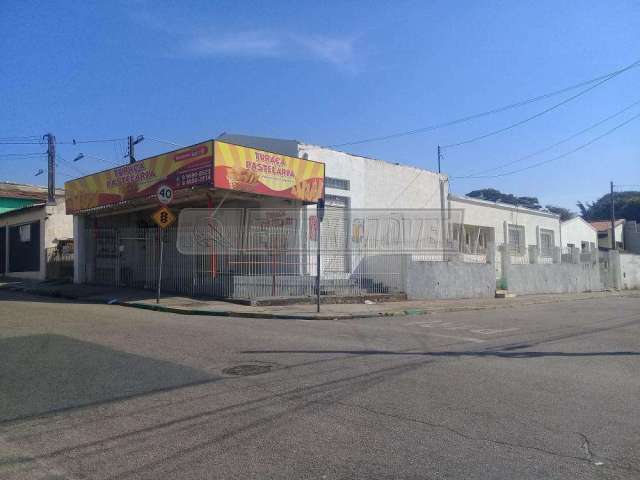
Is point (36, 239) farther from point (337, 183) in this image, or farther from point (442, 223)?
point (442, 223)

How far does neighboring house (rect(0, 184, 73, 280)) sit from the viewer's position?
25.5 metres

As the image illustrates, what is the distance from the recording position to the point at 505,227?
32.9 metres

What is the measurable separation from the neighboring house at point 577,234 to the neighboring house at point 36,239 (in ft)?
105

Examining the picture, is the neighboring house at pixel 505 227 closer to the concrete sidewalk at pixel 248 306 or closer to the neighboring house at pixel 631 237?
the concrete sidewalk at pixel 248 306

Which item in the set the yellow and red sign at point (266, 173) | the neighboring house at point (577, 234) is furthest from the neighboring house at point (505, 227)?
the yellow and red sign at point (266, 173)

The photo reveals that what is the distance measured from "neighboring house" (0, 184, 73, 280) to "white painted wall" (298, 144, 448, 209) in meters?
12.5

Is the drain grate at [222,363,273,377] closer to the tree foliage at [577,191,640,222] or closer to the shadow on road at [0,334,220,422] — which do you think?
the shadow on road at [0,334,220,422]

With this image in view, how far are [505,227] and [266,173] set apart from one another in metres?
19.6

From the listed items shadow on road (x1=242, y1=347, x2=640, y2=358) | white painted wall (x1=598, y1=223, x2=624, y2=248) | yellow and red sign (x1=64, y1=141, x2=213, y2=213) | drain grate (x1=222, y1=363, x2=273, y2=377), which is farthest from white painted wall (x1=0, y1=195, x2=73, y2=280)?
white painted wall (x1=598, y1=223, x2=624, y2=248)

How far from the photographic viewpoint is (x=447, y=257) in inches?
987

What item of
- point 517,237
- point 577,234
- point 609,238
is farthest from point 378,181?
point 609,238

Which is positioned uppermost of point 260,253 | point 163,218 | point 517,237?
point 517,237

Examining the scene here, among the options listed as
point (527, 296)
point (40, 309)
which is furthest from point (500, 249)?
point (40, 309)

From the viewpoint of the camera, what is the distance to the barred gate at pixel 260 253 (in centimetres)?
1819
